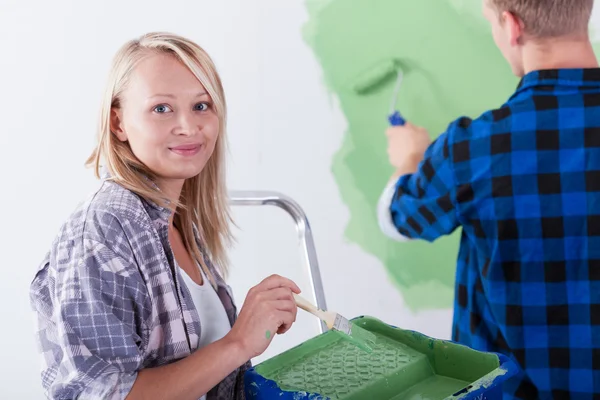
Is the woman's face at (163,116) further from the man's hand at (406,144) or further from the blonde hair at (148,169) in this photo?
the man's hand at (406,144)

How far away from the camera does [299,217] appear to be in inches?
57.0

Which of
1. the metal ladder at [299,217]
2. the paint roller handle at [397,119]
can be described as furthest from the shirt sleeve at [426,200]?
the paint roller handle at [397,119]

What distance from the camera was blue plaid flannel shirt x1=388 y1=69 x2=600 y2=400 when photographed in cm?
117

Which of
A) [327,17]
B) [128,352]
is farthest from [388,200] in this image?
[128,352]

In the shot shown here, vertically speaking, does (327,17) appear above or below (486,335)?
above

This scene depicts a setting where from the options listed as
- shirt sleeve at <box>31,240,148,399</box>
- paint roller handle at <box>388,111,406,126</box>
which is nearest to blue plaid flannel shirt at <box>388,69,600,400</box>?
paint roller handle at <box>388,111,406,126</box>

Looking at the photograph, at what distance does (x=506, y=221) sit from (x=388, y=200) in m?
0.26

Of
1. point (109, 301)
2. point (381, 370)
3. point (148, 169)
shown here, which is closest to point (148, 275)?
point (109, 301)

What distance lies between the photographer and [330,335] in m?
0.92

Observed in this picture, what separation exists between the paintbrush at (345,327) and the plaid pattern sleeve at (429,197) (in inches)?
15.7

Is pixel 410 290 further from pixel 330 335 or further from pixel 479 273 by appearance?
pixel 330 335

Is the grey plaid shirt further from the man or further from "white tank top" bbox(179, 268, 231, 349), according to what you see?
the man

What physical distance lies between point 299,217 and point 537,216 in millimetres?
452

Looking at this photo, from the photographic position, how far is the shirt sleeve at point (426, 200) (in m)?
1.25
